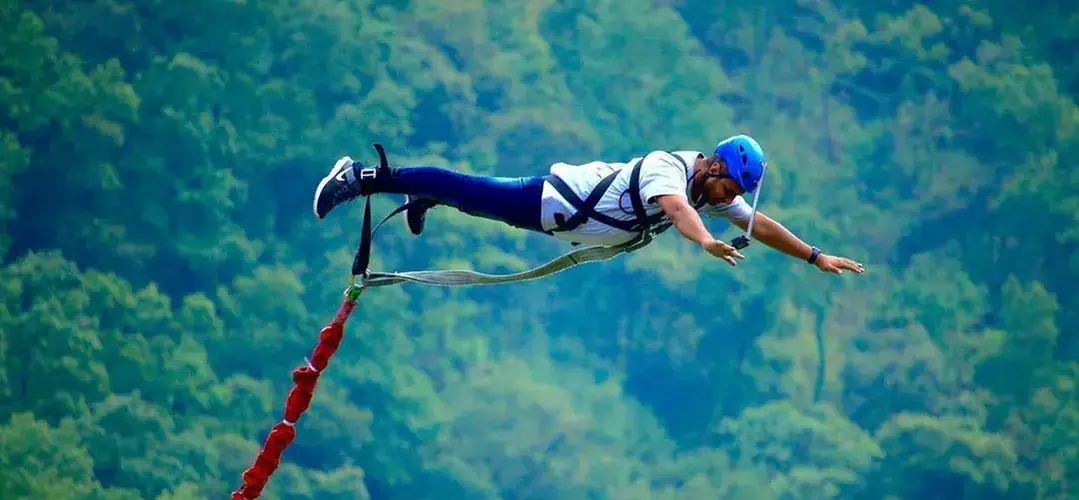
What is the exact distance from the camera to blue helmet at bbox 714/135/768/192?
6055 millimetres

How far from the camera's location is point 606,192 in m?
6.16

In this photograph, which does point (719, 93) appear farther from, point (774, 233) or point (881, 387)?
point (774, 233)

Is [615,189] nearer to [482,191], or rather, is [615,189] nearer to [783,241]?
[482,191]

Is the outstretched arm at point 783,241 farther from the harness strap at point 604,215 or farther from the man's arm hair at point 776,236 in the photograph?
the harness strap at point 604,215

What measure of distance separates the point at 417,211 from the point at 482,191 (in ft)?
1.34

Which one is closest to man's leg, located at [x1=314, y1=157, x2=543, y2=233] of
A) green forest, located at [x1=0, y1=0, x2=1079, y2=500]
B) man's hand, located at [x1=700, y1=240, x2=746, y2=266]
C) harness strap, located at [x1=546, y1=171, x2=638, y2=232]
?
harness strap, located at [x1=546, y1=171, x2=638, y2=232]

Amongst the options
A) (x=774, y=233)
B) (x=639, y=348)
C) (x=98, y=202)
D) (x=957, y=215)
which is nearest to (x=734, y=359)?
(x=639, y=348)

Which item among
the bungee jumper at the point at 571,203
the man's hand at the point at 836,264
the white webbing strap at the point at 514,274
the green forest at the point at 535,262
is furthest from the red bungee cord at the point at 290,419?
the green forest at the point at 535,262

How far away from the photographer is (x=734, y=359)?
32.0 meters

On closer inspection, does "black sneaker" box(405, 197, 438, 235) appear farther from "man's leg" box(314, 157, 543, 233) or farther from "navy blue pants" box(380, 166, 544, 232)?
"navy blue pants" box(380, 166, 544, 232)

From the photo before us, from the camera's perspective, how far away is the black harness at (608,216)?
6.09m

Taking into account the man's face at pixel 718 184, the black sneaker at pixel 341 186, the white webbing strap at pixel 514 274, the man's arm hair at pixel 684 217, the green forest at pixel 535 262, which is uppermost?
the green forest at pixel 535 262

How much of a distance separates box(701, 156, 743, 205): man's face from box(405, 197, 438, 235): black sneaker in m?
1.06

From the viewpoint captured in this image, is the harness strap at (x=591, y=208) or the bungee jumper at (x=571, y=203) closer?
the bungee jumper at (x=571, y=203)
